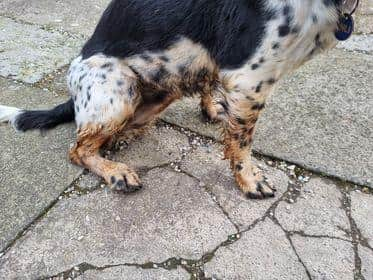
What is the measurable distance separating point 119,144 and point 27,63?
1473 mm

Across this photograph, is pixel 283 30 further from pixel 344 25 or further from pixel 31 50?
pixel 31 50

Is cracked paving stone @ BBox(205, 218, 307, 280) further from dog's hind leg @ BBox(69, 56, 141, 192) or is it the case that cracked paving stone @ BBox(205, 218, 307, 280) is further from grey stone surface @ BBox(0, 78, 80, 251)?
grey stone surface @ BBox(0, 78, 80, 251)

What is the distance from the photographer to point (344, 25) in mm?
2340

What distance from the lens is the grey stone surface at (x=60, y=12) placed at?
4832 mm

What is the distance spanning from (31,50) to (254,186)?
104 inches

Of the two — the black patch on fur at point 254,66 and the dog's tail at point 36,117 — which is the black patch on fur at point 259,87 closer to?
the black patch on fur at point 254,66

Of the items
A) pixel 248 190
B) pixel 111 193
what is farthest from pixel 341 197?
pixel 111 193

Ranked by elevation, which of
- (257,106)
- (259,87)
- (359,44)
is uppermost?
(259,87)

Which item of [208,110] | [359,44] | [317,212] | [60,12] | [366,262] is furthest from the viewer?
[60,12]

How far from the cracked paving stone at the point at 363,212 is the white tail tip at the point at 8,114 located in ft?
7.56

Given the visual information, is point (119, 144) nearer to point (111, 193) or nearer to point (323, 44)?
point (111, 193)

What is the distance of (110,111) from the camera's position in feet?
9.29

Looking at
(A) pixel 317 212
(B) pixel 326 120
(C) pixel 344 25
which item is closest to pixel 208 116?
(B) pixel 326 120

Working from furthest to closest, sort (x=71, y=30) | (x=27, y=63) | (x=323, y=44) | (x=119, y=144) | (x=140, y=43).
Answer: (x=71, y=30)
(x=27, y=63)
(x=119, y=144)
(x=140, y=43)
(x=323, y=44)
